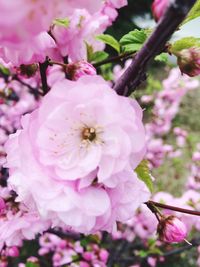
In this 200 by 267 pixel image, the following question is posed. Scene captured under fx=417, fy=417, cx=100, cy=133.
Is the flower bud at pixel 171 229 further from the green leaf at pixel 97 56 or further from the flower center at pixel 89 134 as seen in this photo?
the green leaf at pixel 97 56

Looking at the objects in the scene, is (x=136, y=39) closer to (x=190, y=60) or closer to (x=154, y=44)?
(x=190, y=60)

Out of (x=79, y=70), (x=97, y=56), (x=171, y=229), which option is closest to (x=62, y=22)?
(x=79, y=70)

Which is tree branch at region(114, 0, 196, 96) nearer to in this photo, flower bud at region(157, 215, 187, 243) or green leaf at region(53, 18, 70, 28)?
green leaf at region(53, 18, 70, 28)

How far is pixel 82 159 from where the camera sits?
2.27 feet

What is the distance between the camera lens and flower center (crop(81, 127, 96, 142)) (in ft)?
2.34

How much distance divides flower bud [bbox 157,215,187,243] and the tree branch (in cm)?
32

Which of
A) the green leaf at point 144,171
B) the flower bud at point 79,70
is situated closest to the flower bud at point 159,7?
the flower bud at point 79,70

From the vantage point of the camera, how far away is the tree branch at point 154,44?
18.4 inches

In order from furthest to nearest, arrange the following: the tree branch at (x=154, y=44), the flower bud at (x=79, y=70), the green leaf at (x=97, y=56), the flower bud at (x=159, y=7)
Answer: the green leaf at (x=97, y=56) < the flower bud at (x=79, y=70) < the flower bud at (x=159, y=7) < the tree branch at (x=154, y=44)

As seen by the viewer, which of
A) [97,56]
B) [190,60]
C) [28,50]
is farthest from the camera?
[97,56]

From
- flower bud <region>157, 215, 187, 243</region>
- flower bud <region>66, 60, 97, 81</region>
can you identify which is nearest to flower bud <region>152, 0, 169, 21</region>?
flower bud <region>66, 60, 97, 81</region>

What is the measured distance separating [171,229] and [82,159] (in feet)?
0.91

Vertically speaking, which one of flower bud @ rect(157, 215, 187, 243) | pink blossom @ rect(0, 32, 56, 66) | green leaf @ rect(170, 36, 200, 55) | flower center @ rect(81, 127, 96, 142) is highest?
pink blossom @ rect(0, 32, 56, 66)

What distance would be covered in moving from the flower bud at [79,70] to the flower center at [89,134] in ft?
0.39
